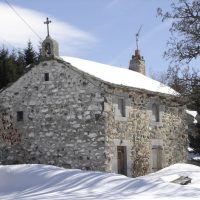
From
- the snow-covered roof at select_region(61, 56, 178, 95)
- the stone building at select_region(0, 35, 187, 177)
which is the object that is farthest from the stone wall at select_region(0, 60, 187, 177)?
the snow-covered roof at select_region(61, 56, 178, 95)

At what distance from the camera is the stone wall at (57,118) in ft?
70.7

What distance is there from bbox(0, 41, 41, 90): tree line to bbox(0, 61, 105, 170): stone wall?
310 centimetres

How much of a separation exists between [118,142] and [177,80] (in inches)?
170

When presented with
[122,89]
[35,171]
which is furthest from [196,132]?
[35,171]

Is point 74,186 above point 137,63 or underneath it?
underneath

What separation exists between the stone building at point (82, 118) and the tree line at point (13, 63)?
10.9 ft

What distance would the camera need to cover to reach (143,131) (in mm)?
23938

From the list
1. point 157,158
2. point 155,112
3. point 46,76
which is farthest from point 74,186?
point 155,112

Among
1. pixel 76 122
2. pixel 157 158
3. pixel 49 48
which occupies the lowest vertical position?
pixel 157 158

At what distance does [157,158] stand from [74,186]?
12420 mm

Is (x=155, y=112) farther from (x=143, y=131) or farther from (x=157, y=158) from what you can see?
(x=157, y=158)

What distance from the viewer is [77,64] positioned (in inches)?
930

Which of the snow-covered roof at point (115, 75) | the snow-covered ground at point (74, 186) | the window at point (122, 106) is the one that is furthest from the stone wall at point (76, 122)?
the snow-covered ground at point (74, 186)

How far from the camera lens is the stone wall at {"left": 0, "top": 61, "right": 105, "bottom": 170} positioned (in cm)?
2156
